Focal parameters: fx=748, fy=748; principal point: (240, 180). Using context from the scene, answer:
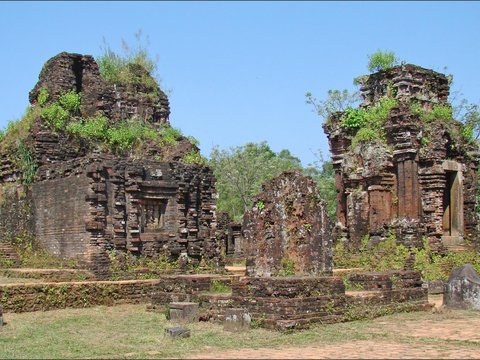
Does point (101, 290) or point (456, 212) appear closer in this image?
point (101, 290)

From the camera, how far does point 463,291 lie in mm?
15891

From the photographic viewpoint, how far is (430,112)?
2405 cm

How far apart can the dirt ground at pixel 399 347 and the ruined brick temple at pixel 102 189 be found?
33.5ft

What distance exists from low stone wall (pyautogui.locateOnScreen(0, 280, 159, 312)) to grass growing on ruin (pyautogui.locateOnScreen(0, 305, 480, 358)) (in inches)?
22.8

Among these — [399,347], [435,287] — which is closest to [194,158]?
→ [435,287]

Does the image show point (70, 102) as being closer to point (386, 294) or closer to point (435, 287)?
point (435, 287)

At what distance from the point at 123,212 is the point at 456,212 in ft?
35.5

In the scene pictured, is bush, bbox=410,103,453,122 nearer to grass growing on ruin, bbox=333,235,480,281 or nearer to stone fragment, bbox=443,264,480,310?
grass growing on ruin, bbox=333,235,480,281

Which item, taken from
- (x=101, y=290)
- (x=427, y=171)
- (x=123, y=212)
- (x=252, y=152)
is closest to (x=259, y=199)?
(x=101, y=290)

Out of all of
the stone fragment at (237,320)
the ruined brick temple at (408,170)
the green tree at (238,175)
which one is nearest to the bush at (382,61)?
the ruined brick temple at (408,170)

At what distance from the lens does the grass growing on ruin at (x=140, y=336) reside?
1066cm

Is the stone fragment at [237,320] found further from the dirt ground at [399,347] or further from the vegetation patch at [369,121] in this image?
the vegetation patch at [369,121]

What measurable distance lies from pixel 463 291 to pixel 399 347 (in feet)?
19.1

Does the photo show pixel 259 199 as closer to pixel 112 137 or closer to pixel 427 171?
pixel 427 171
